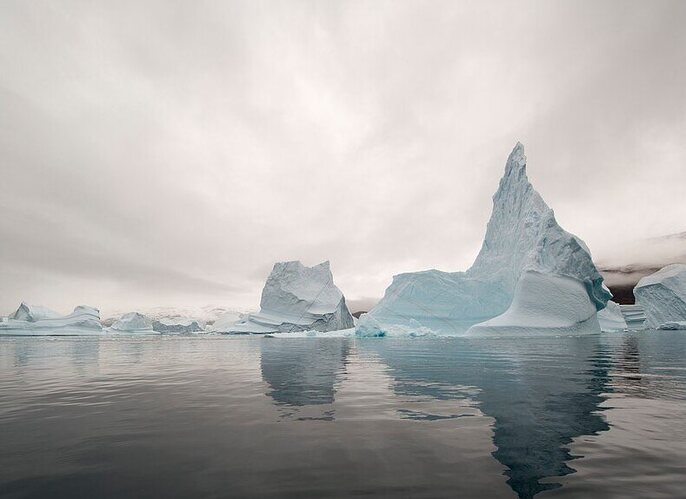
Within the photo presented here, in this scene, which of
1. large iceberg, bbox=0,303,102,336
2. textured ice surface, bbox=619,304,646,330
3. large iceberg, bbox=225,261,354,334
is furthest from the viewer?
textured ice surface, bbox=619,304,646,330

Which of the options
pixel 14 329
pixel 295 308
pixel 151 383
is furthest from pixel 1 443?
pixel 14 329

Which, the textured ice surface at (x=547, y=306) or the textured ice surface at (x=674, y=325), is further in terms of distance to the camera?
the textured ice surface at (x=674, y=325)

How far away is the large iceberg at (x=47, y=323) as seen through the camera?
67.6 meters

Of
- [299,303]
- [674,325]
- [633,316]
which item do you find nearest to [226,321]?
[299,303]

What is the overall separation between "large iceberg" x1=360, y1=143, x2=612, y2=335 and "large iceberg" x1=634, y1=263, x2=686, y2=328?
2518 centimetres

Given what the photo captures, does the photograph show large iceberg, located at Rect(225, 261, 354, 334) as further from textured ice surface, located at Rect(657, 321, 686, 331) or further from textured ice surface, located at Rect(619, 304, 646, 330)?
textured ice surface, located at Rect(619, 304, 646, 330)

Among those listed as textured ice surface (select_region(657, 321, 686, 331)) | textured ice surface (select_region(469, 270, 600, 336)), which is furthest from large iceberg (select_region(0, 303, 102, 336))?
textured ice surface (select_region(657, 321, 686, 331))

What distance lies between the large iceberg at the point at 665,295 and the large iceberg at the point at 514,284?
25.2 meters

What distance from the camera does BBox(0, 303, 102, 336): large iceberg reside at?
6762cm

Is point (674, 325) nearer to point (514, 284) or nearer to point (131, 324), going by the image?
point (514, 284)

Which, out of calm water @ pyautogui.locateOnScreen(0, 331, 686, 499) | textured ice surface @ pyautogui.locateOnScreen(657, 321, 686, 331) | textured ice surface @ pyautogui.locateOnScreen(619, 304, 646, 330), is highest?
textured ice surface @ pyautogui.locateOnScreen(619, 304, 646, 330)

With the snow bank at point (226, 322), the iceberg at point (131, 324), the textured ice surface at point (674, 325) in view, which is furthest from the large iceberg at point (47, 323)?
Answer: the textured ice surface at point (674, 325)

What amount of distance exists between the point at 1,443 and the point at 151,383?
18.7 feet

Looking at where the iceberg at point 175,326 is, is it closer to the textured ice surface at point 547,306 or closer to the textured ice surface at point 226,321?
the textured ice surface at point 226,321
